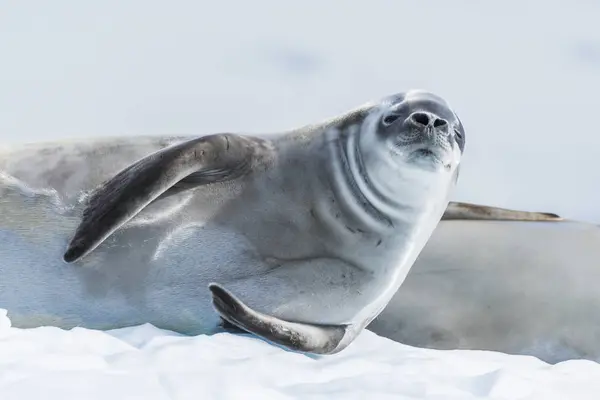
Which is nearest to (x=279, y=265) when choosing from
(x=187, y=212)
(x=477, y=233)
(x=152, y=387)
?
(x=187, y=212)

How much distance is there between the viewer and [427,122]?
4000 millimetres

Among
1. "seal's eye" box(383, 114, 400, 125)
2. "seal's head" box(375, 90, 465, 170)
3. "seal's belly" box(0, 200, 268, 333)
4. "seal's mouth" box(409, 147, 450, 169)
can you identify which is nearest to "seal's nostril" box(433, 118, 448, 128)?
"seal's head" box(375, 90, 465, 170)

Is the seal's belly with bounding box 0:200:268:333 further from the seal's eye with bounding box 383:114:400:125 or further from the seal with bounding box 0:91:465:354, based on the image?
the seal's eye with bounding box 383:114:400:125

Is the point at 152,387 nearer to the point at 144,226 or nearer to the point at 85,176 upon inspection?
the point at 144,226

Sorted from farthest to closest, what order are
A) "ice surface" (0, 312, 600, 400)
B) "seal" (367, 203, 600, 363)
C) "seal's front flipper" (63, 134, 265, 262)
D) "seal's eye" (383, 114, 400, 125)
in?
"seal" (367, 203, 600, 363)
"seal's eye" (383, 114, 400, 125)
"seal's front flipper" (63, 134, 265, 262)
"ice surface" (0, 312, 600, 400)

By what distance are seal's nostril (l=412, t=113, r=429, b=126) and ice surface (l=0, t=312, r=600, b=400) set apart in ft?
3.58

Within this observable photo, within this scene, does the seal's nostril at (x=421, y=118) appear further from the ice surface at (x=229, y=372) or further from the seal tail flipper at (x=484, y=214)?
the seal tail flipper at (x=484, y=214)

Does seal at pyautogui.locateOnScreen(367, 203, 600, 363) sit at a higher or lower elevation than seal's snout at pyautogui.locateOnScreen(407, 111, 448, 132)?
lower

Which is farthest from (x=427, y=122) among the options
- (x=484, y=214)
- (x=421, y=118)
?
(x=484, y=214)

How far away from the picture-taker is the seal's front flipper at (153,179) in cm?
379

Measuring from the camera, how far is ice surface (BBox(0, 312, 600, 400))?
286cm

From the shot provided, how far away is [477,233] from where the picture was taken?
20.0ft

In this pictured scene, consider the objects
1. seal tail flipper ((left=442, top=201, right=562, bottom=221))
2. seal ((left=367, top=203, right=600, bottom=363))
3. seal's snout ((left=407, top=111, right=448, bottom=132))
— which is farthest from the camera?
seal tail flipper ((left=442, top=201, right=562, bottom=221))

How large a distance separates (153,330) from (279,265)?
2.21ft
